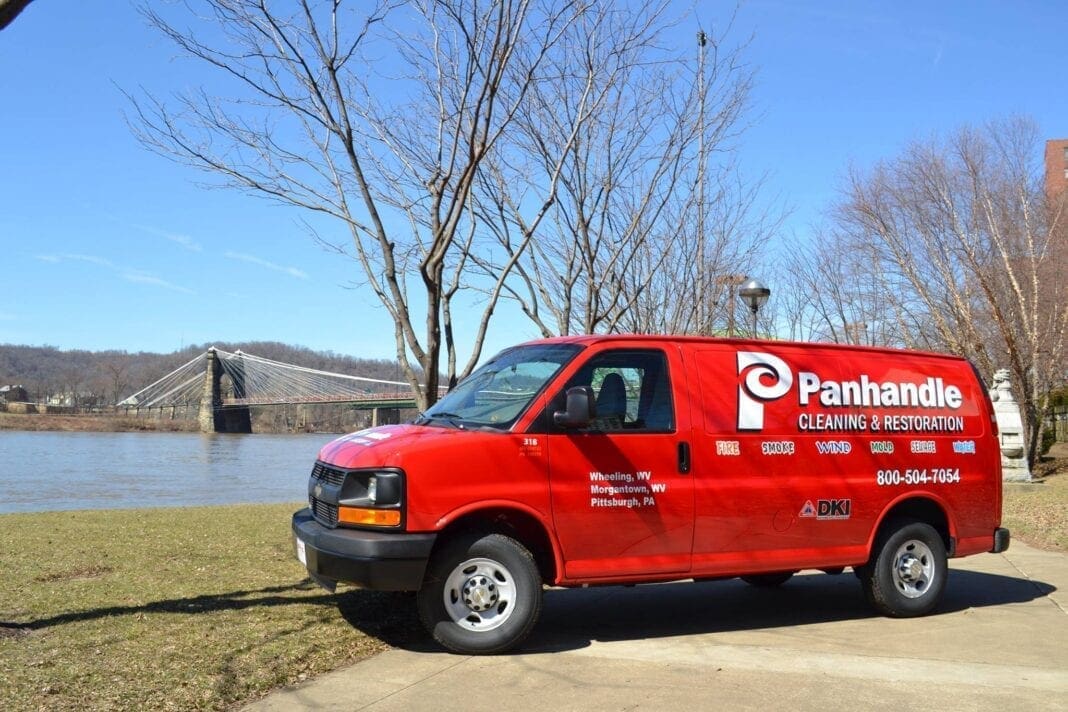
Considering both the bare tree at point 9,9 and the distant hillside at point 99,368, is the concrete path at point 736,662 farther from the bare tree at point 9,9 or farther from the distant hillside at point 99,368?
the distant hillside at point 99,368

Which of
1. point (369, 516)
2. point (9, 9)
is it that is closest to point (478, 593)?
point (369, 516)

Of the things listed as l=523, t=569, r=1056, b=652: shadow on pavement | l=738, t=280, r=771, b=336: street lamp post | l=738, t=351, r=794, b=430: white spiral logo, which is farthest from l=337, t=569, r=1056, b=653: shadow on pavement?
l=738, t=280, r=771, b=336: street lamp post

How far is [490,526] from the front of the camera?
5.74 m

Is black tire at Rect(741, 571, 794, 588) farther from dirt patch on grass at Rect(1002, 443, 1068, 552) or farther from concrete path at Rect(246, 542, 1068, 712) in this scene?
dirt patch on grass at Rect(1002, 443, 1068, 552)

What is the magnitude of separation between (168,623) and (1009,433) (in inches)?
700

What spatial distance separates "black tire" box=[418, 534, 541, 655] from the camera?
5.52 metres

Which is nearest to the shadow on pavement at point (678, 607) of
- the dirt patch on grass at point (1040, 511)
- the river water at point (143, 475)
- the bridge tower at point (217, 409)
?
the dirt patch on grass at point (1040, 511)

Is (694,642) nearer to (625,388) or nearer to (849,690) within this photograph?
(849,690)

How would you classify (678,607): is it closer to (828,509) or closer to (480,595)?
(828,509)

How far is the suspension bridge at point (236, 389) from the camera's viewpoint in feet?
248

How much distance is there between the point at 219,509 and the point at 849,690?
1157 cm

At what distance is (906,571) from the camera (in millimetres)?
7051

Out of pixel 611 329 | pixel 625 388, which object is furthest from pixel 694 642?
pixel 611 329

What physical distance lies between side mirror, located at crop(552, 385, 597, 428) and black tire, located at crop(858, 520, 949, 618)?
273 centimetres
